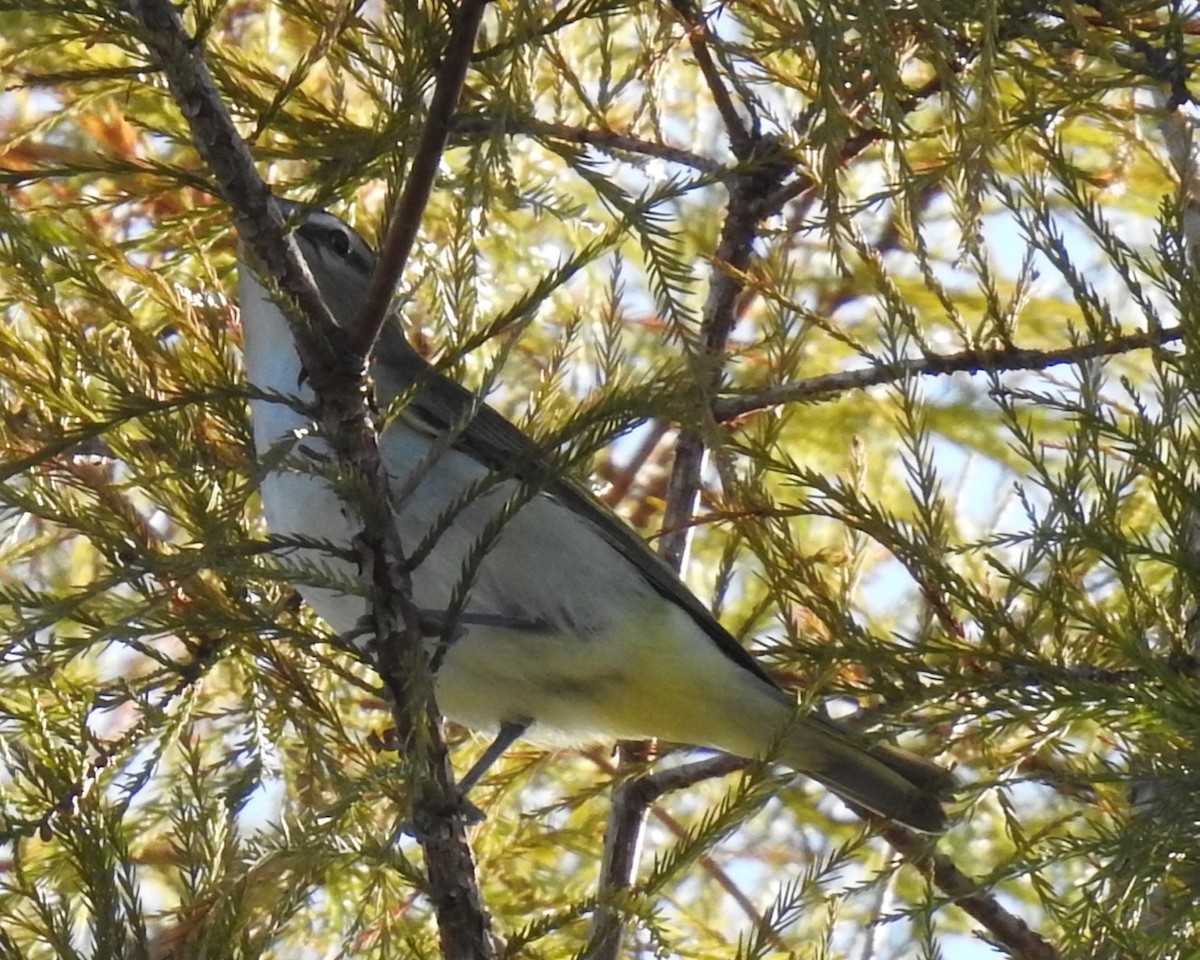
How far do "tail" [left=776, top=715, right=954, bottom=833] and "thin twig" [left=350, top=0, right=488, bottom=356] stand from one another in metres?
1.54

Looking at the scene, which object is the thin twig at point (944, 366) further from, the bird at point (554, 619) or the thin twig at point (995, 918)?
the thin twig at point (995, 918)

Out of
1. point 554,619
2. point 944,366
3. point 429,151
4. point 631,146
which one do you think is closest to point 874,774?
point 554,619

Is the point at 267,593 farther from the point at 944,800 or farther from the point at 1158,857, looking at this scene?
the point at 1158,857

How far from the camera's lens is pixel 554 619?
3254mm

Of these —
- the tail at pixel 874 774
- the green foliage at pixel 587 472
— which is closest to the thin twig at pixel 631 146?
the green foliage at pixel 587 472

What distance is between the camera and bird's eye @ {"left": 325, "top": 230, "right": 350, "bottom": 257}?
12.4ft

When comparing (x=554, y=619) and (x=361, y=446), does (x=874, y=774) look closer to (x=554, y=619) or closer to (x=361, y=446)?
(x=554, y=619)

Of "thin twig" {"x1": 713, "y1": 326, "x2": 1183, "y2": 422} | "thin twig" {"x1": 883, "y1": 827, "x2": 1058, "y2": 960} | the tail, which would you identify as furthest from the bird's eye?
"thin twig" {"x1": 883, "y1": 827, "x2": 1058, "y2": 960}

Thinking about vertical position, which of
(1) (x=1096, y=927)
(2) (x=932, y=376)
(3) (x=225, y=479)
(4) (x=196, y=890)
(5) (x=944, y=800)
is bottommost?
(1) (x=1096, y=927)

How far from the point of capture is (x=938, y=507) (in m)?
2.62

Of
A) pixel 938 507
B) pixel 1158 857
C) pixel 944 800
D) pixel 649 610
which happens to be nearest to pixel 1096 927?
pixel 1158 857

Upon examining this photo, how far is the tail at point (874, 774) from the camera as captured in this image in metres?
3.25

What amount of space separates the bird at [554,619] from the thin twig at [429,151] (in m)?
0.97

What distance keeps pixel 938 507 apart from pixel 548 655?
978 mm
